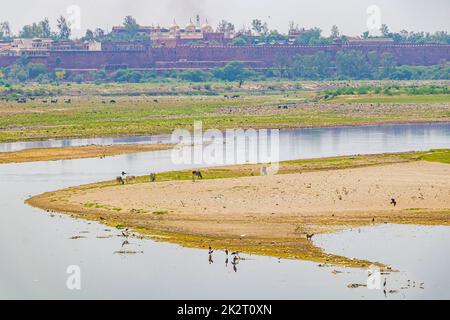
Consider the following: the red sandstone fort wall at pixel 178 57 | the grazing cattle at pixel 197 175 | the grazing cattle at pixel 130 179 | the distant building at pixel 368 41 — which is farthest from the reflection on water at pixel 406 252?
the distant building at pixel 368 41

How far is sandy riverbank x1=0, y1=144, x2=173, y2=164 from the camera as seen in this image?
51.4 metres

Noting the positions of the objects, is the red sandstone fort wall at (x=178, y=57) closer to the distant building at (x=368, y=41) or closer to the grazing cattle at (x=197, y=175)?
the distant building at (x=368, y=41)

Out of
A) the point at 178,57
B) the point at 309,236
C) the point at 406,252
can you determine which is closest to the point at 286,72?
the point at 178,57

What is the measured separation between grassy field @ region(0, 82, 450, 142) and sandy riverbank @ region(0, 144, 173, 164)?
7.10 metres

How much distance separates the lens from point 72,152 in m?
53.7

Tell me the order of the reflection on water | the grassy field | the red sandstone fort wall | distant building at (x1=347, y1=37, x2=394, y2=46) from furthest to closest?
distant building at (x1=347, y1=37, x2=394, y2=46) < the red sandstone fort wall < the grassy field < the reflection on water

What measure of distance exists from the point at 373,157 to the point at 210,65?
112145 millimetres

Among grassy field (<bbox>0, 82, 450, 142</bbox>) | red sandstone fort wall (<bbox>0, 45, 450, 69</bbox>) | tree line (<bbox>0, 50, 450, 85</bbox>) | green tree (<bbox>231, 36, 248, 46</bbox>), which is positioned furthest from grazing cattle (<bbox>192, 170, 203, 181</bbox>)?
green tree (<bbox>231, 36, 248, 46</bbox>)

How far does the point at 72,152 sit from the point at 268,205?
68.0 ft

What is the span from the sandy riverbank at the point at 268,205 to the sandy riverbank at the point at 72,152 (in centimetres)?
1173

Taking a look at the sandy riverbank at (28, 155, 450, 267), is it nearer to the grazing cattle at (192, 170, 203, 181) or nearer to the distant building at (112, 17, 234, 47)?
the grazing cattle at (192, 170, 203, 181)

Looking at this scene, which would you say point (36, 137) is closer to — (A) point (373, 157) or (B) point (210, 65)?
(A) point (373, 157)

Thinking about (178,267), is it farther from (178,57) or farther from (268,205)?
(178,57)
